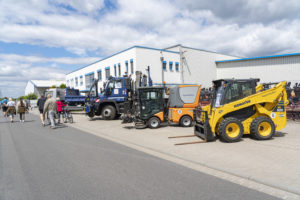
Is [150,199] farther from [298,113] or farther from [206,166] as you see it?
[298,113]

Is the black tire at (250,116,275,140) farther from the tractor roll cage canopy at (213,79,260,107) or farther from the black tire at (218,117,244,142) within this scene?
the tractor roll cage canopy at (213,79,260,107)

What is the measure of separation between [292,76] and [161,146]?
1000 inches

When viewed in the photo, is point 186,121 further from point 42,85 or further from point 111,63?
point 42,85

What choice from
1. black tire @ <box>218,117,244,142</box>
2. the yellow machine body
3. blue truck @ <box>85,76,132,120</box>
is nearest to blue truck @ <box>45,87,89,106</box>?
blue truck @ <box>85,76,132,120</box>

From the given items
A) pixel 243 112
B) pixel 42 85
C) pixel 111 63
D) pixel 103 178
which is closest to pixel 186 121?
pixel 243 112

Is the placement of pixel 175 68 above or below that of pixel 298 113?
above

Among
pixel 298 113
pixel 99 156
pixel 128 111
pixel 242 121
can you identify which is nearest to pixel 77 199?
pixel 99 156

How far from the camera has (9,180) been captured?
4.16m

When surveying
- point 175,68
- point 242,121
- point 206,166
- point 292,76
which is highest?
→ point 175,68

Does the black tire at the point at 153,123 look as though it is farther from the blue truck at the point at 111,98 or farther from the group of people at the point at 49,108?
the group of people at the point at 49,108

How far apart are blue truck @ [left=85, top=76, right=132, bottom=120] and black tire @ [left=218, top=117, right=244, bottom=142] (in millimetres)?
7964

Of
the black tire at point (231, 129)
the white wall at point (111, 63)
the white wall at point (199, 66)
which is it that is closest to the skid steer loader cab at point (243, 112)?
the black tire at point (231, 129)

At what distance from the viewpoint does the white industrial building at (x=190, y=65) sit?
82.4ft

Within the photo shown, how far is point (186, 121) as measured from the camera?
10.4 m
